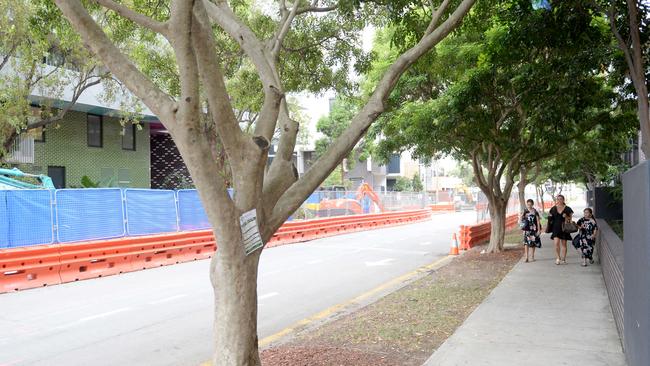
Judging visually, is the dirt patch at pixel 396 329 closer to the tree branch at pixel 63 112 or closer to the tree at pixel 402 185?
the tree branch at pixel 63 112

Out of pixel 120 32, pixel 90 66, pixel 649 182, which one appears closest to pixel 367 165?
pixel 90 66

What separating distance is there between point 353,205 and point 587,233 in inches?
732

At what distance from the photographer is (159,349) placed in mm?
7004

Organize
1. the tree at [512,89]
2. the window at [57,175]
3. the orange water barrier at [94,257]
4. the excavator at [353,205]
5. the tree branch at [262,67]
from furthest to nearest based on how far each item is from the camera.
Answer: the excavator at [353,205] < the window at [57,175] < the orange water barrier at [94,257] < the tree at [512,89] < the tree branch at [262,67]

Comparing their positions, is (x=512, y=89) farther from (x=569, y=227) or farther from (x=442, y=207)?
(x=442, y=207)

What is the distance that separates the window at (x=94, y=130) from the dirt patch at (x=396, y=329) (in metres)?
18.4

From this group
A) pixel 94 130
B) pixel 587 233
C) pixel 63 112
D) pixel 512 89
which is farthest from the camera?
pixel 94 130

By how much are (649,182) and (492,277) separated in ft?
28.3

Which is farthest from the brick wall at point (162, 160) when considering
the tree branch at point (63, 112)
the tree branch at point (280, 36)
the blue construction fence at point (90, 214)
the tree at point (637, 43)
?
the tree at point (637, 43)

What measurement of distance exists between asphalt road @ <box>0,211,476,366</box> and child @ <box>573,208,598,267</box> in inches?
162

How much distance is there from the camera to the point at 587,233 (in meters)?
12.3

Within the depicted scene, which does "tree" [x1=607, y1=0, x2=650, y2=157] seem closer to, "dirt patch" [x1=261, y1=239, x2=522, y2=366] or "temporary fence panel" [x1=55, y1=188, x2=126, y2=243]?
"dirt patch" [x1=261, y1=239, x2=522, y2=366]

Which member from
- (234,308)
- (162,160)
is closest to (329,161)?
(234,308)

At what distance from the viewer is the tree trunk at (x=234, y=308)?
4.67 metres
